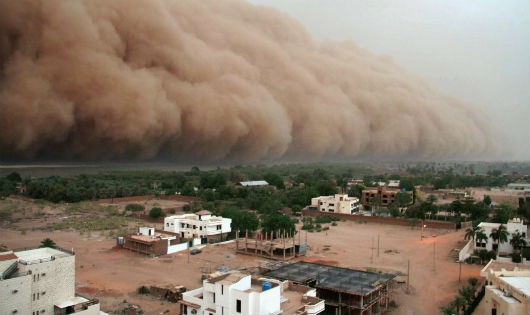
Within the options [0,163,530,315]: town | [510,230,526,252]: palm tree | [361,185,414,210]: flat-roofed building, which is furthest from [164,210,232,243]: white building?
[361,185,414,210]: flat-roofed building

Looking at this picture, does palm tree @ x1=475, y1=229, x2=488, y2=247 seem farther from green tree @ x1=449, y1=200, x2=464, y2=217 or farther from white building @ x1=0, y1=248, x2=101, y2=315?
white building @ x1=0, y1=248, x2=101, y2=315

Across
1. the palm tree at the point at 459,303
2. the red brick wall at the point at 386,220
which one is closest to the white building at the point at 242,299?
the palm tree at the point at 459,303

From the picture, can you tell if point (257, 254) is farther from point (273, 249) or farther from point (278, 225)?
point (278, 225)

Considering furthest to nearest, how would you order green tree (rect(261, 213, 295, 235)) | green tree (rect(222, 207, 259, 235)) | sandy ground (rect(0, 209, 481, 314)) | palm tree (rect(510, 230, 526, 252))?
green tree (rect(222, 207, 259, 235))
green tree (rect(261, 213, 295, 235))
palm tree (rect(510, 230, 526, 252))
sandy ground (rect(0, 209, 481, 314))

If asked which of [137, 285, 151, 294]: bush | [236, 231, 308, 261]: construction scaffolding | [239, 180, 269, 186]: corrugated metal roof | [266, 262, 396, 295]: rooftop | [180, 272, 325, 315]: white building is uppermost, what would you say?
[239, 180, 269, 186]: corrugated metal roof

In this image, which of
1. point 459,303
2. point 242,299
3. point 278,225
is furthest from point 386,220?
point 242,299

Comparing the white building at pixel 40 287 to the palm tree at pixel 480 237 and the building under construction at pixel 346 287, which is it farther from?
the palm tree at pixel 480 237

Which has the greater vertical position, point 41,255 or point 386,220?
point 41,255
